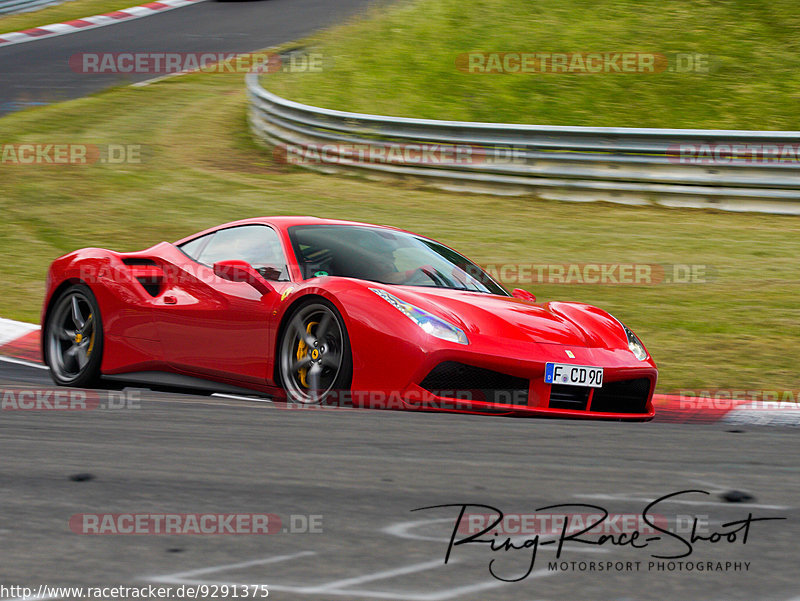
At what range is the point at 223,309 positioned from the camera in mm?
5926

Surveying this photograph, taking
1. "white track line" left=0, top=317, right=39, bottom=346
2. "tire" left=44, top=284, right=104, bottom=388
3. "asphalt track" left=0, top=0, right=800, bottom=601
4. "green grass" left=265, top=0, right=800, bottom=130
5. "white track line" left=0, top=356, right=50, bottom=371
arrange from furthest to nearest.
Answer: "green grass" left=265, top=0, right=800, bottom=130
"white track line" left=0, top=317, right=39, bottom=346
"white track line" left=0, top=356, right=50, bottom=371
"tire" left=44, top=284, right=104, bottom=388
"asphalt track" left=0, top=0, right=800, bottom=601

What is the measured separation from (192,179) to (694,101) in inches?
296

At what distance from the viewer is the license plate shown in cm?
523

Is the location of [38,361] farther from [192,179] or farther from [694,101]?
[694,101]

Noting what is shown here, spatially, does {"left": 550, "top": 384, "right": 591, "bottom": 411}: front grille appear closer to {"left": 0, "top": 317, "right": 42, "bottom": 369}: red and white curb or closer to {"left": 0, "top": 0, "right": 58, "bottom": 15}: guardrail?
{"left": 0, "top": 317, "right": 42, "bottom": 369}: red and white curb

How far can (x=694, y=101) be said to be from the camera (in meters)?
16.3

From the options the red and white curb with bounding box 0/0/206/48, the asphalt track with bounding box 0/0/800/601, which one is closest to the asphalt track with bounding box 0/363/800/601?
the asphalt track with bounding box 0/0/800/601

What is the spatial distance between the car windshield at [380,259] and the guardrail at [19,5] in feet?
Answer: 87.0

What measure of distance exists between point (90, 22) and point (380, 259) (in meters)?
25.4

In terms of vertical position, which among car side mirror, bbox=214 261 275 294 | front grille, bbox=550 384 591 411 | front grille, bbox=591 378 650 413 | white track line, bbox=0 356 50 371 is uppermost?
car side mirror, bbox=214 261 275 294

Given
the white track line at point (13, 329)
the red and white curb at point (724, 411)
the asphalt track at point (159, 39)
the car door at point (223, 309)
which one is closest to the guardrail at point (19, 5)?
the asphalt track at point (159, 39)

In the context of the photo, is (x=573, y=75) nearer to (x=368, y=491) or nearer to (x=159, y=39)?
(x=159, y=39)

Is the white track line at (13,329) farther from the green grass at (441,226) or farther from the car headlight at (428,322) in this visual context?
the car headlight at (428,322)

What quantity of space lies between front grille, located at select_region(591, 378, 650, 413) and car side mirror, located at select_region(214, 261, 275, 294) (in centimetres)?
178
